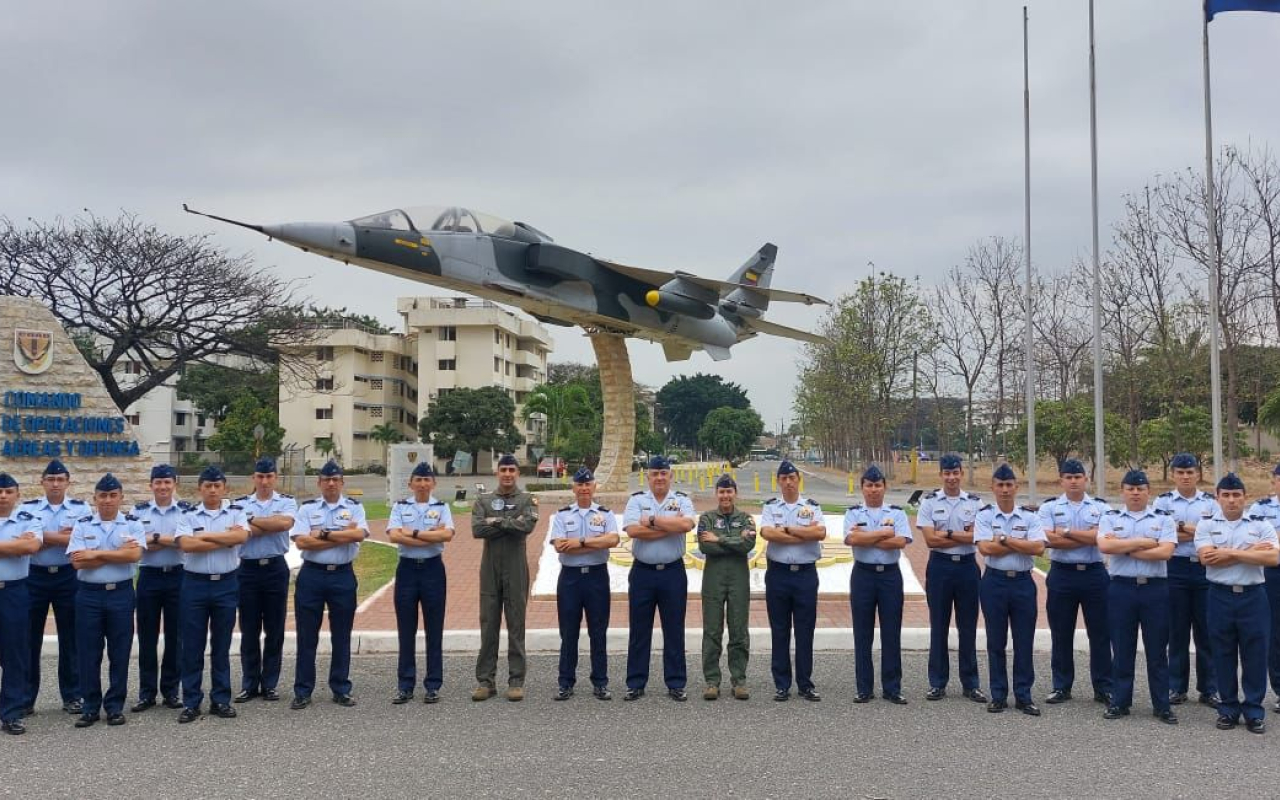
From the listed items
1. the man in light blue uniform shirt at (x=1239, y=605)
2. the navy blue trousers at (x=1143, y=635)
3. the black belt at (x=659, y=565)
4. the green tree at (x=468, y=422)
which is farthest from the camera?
the green tree at (x=468, y=422)

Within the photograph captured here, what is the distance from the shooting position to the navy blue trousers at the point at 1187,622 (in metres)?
6.30

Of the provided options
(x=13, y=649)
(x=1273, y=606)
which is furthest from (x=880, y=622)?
(x=13, y=649)

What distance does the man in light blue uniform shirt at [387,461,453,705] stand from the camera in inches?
253

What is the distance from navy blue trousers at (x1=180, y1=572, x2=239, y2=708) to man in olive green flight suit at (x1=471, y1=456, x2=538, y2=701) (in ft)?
5.65

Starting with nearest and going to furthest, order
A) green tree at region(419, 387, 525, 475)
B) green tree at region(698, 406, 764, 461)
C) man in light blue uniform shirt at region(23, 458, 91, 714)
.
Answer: man in light blue uniform shirt at region(23, 458, 91, 714) → green tree at region(419, 387, 525, 475) → green tree at region(698, 406, 764, 461)

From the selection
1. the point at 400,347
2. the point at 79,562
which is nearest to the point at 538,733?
the point at 79,562

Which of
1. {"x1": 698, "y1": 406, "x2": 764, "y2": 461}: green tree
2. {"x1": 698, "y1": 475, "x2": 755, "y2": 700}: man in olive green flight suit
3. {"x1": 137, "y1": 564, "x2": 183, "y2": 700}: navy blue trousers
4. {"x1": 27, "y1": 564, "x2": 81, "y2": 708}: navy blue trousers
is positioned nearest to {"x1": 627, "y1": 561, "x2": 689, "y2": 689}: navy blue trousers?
{"x1": 698, "y1": 475, "x2": 755, "y2": 700}: man in olive green flight suit

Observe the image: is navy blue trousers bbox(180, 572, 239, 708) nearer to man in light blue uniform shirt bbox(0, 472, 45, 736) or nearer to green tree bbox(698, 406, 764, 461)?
man in light blue uniform shirt bbox(0, 472, 45, 736)

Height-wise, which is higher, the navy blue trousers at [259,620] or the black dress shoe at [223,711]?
the navy blue trousers at [259,620]

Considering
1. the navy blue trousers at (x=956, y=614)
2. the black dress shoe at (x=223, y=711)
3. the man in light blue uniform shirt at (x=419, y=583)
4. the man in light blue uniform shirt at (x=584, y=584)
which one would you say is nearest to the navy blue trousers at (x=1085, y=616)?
the navy blue trousers at (x=956, y=614)

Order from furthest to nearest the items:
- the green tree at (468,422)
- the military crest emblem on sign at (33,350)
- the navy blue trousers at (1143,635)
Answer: the green tree at (468,422)
the military crest emblem on sign at (33,350)
the navy blue trousers at (1143,635)

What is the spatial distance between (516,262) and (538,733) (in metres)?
11.8

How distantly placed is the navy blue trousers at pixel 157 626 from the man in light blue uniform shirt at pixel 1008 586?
18.6 ft

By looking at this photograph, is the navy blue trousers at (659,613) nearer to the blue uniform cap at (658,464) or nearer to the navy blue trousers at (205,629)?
the blue uniform cap at (658,464)
